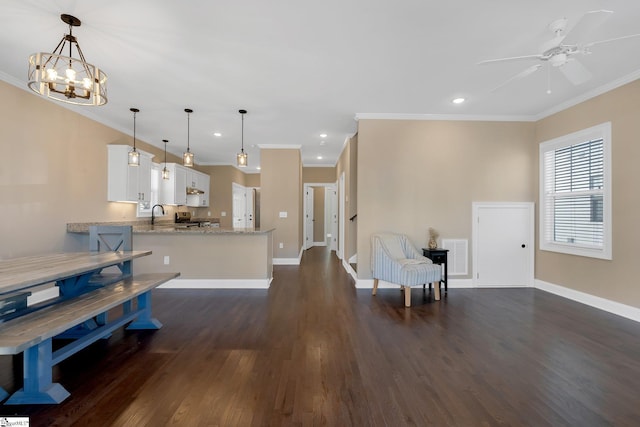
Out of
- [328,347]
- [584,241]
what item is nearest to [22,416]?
[328,347]

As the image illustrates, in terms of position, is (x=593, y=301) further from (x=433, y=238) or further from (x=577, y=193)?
(x=433, y=238)

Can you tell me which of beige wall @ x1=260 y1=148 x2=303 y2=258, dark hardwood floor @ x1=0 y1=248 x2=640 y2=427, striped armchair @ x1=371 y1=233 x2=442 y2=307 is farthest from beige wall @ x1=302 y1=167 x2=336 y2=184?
dark hardwood floor @ x1=0 y1=248 x2=640 y2=427

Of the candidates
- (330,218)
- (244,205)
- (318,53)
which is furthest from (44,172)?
(330,218)

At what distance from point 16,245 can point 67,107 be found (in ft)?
6.64

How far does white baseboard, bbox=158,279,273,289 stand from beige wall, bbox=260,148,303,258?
6.74ft

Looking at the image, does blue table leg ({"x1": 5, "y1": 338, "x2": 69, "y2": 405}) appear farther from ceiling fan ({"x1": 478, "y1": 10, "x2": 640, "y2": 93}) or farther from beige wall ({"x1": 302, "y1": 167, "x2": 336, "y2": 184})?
beige wall ({"x1": 302, "y1": 167, "x2": 336, "y2": 184})

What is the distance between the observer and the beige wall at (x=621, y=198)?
3180 mm

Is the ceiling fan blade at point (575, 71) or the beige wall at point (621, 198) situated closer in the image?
the ceiling fan blade at point (575, 71)

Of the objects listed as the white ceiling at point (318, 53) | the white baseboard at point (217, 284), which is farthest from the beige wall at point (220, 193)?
the white baseboard at point (217, 284)

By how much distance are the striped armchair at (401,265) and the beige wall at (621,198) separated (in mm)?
1911

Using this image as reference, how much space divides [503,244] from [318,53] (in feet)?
13.3

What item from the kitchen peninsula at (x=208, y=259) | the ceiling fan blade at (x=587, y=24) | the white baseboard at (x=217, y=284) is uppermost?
the ceiling fan blade at (x=587, y=24)

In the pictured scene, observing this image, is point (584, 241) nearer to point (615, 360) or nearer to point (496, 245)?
point (496, 245)

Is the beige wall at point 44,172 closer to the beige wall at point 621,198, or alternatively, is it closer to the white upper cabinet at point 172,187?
the white upper cabinet at point 172,187
